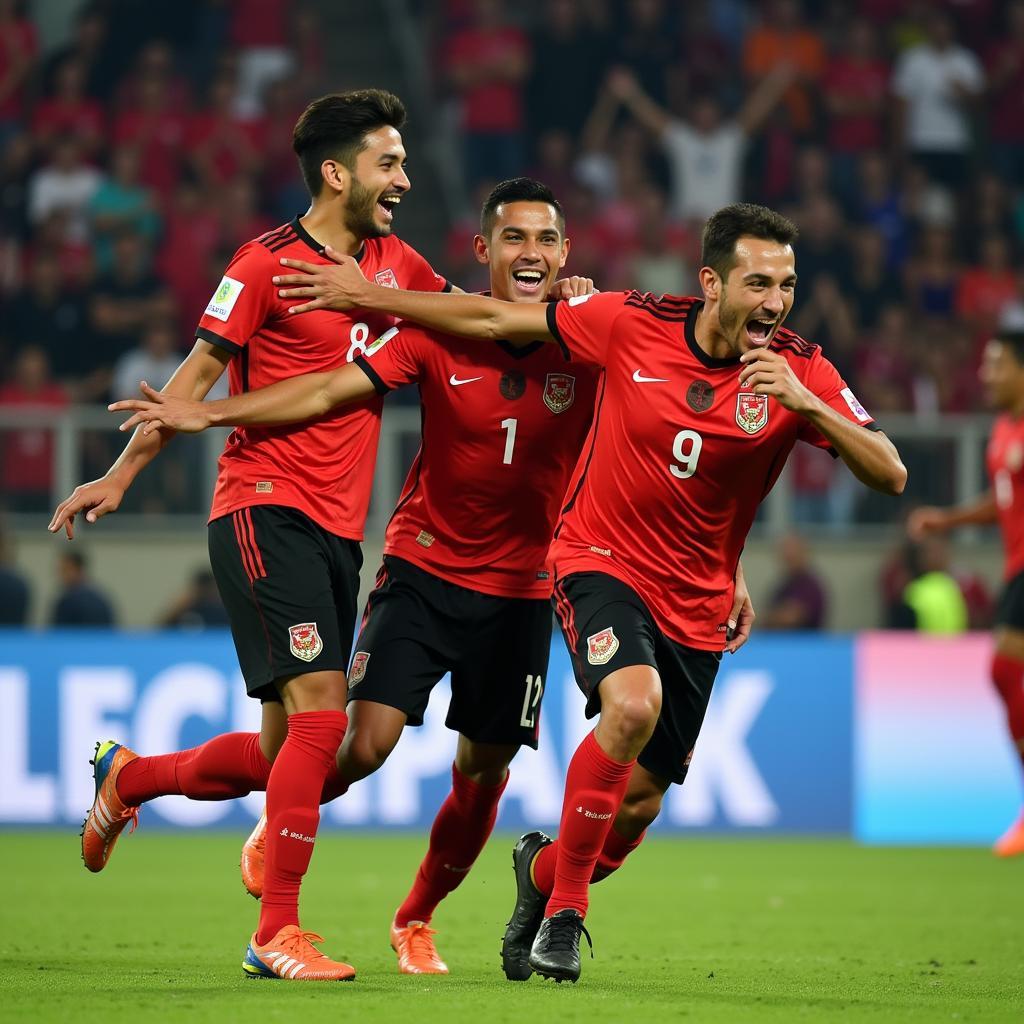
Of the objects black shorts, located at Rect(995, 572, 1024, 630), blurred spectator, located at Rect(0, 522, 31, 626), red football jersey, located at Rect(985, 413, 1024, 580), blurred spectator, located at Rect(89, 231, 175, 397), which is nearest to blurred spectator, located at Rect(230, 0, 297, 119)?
blurred spectator, located at Rect(89, 231, 175, 397)

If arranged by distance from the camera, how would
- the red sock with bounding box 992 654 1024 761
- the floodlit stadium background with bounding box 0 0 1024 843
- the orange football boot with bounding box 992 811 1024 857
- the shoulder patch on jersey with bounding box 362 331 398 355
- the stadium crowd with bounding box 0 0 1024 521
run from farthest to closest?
the stadium crowd with bounding box 0 0 1024 521 → the floodlit stadium background with bounding box 0 0 1024 843 → the orange football boot with bounding box 992 811 1024 857 → the red sock with bounding box 992 654 1024 761 → the shoulder patch on jersey with bounding box 362 331 398 355

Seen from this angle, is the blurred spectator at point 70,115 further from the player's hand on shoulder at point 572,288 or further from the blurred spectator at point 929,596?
the player's hand on shoulder at point 572,288

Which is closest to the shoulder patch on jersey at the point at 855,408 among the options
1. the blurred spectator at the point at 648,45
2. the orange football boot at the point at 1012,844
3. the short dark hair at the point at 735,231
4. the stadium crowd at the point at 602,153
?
the short dark hair at the point at 735,231

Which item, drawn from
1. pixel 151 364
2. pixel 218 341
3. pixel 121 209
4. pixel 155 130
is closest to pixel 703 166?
pixel 155 130

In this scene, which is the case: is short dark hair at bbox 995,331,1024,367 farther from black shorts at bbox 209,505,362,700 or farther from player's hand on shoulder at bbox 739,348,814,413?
black shorts at bbox 209,505,362,700

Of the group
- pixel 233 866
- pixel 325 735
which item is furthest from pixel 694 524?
pixel 233 866

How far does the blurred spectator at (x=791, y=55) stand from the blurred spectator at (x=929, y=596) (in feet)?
15.6

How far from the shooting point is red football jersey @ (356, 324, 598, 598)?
6148mm

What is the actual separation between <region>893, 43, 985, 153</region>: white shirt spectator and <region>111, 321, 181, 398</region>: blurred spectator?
7025 millimetres

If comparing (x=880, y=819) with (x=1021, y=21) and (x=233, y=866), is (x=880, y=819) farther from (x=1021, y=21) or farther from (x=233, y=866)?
(x=1021, y=21)

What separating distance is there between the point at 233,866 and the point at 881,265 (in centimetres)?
823

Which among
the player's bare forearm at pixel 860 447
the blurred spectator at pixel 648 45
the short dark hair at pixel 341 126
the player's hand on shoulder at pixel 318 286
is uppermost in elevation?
the blurred spectator at pixel 648 45

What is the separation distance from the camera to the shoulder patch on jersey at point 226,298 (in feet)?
→ 19.3

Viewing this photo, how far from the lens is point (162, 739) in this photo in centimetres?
1188
